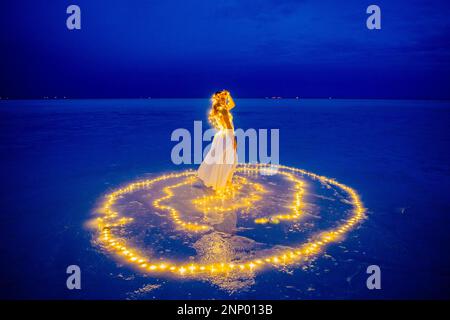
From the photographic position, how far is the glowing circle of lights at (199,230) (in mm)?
5609

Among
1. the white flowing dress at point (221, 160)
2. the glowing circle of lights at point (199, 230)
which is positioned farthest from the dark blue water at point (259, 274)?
the white flowing dress at point (221, 160)

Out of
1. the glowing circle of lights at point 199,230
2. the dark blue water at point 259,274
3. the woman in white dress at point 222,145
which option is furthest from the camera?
the woman in white dress at point 222,145

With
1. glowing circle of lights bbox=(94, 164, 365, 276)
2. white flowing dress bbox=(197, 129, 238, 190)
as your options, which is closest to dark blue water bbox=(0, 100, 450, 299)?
glowing circle of lights bbox=(94, 164, 365, 276)

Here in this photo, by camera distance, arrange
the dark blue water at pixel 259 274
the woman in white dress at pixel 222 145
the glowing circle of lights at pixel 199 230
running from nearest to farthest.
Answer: the dark blue water at pixel 259 274, the glowing circle of lights at pixel 199 230, the woman in white dress at pixel 222 145

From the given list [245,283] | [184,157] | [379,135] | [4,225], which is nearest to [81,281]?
[245,283]

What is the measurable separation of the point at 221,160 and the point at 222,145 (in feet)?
1.41

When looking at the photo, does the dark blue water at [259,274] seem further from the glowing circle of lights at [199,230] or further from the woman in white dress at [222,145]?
the woman in white dress at [222,145]

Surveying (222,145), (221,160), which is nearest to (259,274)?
(221,160)

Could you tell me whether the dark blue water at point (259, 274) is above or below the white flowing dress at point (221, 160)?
below

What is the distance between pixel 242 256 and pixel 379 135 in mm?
20826

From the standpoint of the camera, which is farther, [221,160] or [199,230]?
[221,160]

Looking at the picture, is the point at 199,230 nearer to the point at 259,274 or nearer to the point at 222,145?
the point at 259,274

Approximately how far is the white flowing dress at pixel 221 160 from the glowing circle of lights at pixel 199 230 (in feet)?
1.37

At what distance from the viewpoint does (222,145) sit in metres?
9.16
